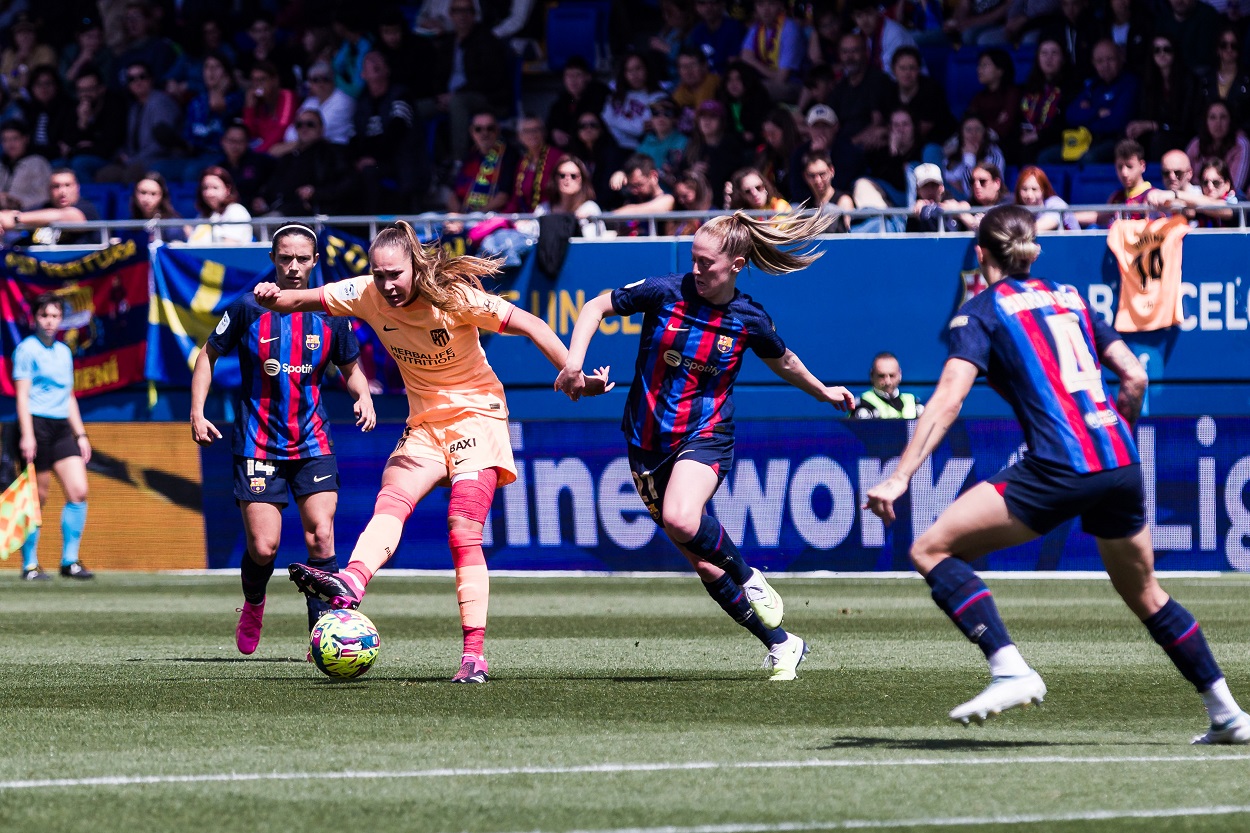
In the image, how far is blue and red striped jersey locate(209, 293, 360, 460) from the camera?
9.57m

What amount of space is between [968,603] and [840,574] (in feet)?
31.9

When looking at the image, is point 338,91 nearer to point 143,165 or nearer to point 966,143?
point 143,165

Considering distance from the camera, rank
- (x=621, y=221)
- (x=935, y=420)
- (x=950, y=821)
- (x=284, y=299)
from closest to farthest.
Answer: (x=950, y=821)
(x=935, y=420)
(x=284, y=299)
(x=621, y=221)

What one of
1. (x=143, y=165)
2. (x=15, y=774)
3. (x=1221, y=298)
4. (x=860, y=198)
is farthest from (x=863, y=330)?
(x=15, y=774)

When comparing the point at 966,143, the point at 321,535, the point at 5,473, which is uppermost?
the point at 966,143

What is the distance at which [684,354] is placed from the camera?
27.3 feet

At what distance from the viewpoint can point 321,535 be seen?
Result: 9.46 meters

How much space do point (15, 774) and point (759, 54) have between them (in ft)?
50.5

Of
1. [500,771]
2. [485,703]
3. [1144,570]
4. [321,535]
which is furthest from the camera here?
A: [321,535]

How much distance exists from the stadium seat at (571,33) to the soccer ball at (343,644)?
14.3 meters

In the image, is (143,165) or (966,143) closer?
(966,143)

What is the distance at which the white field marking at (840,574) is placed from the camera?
15062mm

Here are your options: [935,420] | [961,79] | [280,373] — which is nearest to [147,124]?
[961,79]

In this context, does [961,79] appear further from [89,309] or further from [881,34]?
[89,309]
